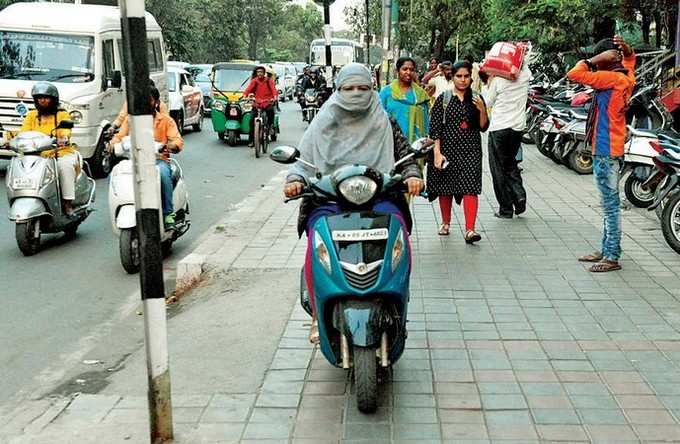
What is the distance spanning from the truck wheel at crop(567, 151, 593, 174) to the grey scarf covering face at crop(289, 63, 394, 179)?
9.04 m

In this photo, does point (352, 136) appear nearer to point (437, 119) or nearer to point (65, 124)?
point (437, 119)

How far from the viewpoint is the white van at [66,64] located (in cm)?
1323

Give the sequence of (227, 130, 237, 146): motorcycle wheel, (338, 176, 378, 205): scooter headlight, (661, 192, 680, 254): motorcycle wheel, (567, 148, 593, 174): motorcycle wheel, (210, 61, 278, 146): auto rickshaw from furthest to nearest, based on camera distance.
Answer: (227, 130, 237, 146): motorcycle wheel, (210, 61, 278, 146): auto rickshaw, (567, 148, 593, 174): motorcycle wheel, (661, 192, 680, 254): motorcycle wheel, (338, 176, 378, 205): scooter headlight

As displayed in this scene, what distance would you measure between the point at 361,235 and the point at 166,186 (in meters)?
4.36

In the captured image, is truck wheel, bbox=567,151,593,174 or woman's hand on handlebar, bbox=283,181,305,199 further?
truck wheel, bbox=567,151,593,174

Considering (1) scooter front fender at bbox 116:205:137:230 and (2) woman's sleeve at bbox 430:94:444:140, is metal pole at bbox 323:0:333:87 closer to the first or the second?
(2) woman's sleeve at bbox 430:94:444:140

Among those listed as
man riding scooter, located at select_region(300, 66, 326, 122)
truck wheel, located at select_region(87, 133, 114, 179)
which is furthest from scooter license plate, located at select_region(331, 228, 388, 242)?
man riding scooter, located at select_region(300, 66, 326, 122)

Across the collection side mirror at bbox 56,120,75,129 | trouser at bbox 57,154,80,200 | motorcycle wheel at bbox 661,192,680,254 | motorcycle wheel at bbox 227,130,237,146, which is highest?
side mirror at bbox 56,120,75,129

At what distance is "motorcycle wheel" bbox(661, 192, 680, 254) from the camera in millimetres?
7348

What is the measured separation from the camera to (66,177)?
8500mm

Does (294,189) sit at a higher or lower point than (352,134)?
lower

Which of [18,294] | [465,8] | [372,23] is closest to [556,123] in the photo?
[18,294]

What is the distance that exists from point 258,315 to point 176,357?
880 mm

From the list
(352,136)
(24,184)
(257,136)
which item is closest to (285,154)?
(352,136)
